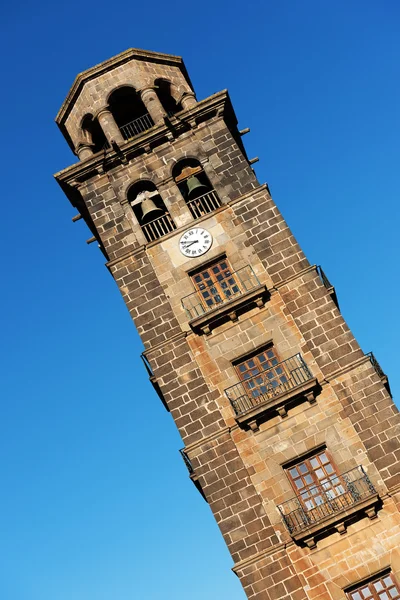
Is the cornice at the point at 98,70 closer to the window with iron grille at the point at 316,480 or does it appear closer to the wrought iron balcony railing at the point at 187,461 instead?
the wrought iron balcony railing at the point at 187,461

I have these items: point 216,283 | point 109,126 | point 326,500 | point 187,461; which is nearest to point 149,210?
point 216,283

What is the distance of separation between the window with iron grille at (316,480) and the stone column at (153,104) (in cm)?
1589

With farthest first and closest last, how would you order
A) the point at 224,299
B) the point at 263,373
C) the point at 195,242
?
the point at 195,242
the point at 224,299
the point at 263,373

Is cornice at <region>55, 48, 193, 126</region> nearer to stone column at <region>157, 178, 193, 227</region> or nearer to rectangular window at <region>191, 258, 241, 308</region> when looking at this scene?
stone column at <region>157, 178, 193, 227</region>

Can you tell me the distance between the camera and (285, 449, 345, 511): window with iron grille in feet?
74.2

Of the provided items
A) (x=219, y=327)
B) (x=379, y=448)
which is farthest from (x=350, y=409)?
(x=219, y=327)

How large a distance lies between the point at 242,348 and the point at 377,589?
8816 millimetres

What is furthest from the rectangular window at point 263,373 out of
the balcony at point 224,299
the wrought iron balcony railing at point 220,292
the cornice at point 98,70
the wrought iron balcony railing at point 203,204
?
the cornice at point 98,70

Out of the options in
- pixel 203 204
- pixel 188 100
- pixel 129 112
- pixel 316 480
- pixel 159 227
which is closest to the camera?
pixel 316 480

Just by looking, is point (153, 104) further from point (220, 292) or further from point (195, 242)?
point (220, 292)

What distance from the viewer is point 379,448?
74.8 ft

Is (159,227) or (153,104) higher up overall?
(153,104)

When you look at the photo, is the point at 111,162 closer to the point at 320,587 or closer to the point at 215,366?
the point at 215,366

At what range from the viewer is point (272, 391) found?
24438mm
